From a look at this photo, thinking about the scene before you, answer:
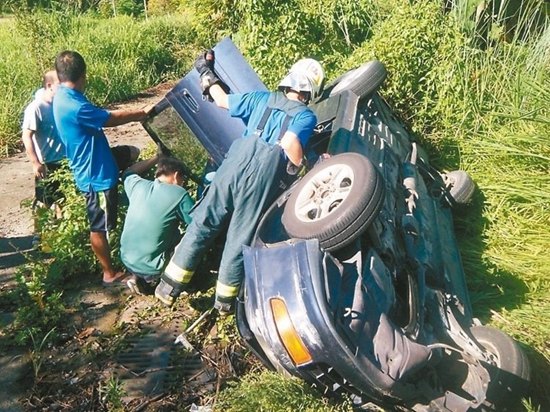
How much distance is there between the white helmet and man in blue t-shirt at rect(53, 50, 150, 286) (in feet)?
4.13

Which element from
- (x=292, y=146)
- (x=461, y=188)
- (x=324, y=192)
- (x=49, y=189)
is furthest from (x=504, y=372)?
(x=49, y=189)

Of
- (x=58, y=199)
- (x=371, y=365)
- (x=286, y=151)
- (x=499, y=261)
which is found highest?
(x=286, y=151)

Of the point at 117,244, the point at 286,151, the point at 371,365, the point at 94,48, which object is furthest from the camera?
the point at 94,48

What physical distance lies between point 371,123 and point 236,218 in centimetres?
164

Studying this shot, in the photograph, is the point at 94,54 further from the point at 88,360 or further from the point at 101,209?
the point at 88,360

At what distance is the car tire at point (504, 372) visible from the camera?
3.56 metres

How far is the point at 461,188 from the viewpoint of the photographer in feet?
18.7

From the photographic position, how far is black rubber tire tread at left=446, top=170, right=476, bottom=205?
5.64 metres


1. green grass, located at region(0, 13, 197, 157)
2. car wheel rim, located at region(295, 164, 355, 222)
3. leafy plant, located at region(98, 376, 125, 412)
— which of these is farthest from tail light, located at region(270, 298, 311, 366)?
green grass, located at region(0, 13, 197, 157)

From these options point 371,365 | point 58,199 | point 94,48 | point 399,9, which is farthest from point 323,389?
point 94,48

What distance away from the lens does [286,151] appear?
4.07m

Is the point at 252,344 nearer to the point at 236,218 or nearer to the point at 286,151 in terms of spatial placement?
the point at 236,218

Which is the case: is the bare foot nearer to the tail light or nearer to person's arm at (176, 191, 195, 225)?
person's arm at (176, 191, 195, 225)

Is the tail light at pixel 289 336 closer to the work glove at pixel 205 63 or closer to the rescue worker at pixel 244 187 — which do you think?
the rescue worker at pixel 244 187
